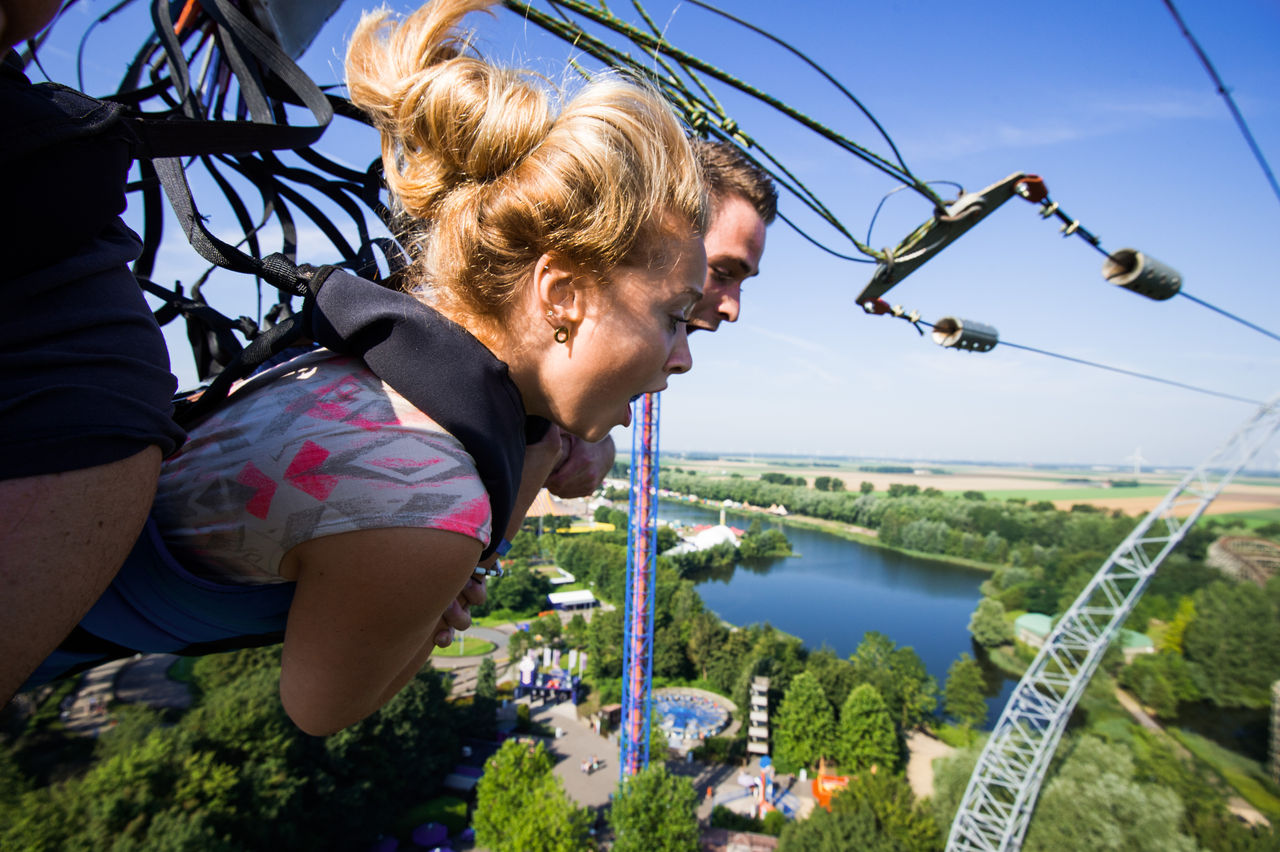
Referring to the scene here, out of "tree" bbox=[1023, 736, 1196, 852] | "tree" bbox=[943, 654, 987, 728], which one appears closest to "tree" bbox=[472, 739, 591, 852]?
"tree" bbox=[1023, 736, 1196, 852]

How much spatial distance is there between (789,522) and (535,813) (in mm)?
41869

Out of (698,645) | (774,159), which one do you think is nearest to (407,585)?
(774,159)

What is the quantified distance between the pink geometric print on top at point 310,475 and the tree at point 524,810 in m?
9.81

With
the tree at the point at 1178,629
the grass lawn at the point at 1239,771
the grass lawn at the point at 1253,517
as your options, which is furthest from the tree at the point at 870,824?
the grass lawn at the point at 1253,517

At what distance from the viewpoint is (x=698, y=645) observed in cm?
1794

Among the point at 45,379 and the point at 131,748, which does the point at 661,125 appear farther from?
the point at 131,748

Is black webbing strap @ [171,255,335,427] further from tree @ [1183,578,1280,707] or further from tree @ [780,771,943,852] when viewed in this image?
tree @ [1183,578,1280,707]

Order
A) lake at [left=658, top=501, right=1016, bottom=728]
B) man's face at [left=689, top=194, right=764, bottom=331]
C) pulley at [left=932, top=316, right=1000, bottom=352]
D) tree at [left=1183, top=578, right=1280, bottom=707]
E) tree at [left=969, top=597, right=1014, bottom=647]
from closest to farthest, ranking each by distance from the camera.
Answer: man's face at [left=689, top=194, right=764, bottom=331]
pulley at [left=932, top=316, right=1000, bottom=352]
tree at [left=1183, top=578, right=1280, bottom=707]
tree at [left=969, top=597, right=1014, bottom=647]
lake at [left=658, top=501, right=1016, bottom=728]

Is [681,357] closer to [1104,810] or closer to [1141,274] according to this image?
[1141,274]

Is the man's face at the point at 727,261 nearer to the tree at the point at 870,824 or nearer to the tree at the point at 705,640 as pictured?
the tree at the point at 870,824

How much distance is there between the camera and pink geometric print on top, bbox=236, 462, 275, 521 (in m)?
0.42

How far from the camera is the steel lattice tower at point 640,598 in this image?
10.8m

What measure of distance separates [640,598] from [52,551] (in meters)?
11.0

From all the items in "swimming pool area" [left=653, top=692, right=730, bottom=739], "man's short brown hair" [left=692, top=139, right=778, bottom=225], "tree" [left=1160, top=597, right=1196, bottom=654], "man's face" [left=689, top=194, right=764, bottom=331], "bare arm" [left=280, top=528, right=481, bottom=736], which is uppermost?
"man's short brown hair" [left=692, top=139, right=778, bottom=225]
